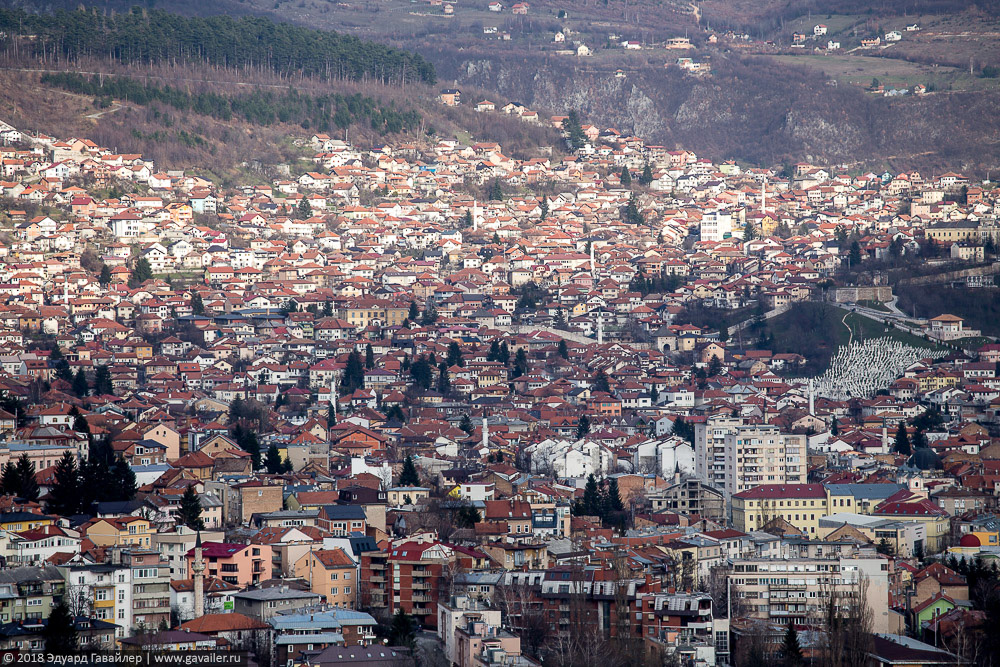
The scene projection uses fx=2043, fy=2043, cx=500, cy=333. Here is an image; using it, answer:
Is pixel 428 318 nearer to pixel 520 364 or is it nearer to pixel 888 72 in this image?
pixel 520 364

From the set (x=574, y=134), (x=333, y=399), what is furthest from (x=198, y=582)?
(x=574, y=134)

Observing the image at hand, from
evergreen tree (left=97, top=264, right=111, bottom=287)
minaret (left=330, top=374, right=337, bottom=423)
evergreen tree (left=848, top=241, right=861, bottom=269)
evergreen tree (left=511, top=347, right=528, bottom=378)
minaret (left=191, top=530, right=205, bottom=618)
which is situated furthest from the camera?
evergreen tree (left=848, top=241, right=861, bottom=269)

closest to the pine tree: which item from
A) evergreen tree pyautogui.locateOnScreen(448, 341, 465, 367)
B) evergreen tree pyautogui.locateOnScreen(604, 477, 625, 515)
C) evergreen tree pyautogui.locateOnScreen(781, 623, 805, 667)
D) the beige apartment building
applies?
evergreen tree pyautogui.locateOnScreen(604, 477, 625, 515)

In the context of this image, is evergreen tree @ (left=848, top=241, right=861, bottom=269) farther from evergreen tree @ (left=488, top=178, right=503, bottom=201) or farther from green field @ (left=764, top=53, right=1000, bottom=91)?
green field @ (left=764, top=53, right=1000, bottom=91)

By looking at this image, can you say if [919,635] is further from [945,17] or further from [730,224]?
[945,17]

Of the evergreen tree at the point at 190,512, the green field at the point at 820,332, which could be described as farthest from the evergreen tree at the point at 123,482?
the green field at the point at 820,332

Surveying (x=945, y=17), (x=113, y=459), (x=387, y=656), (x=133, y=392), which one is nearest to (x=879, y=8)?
(x=945, y=17)

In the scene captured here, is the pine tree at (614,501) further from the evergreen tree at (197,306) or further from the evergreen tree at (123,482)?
the evergreen tree at (197,306)

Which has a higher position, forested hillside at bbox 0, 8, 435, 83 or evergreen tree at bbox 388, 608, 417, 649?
forested hillside at bbox 0, 8, 435, 83
